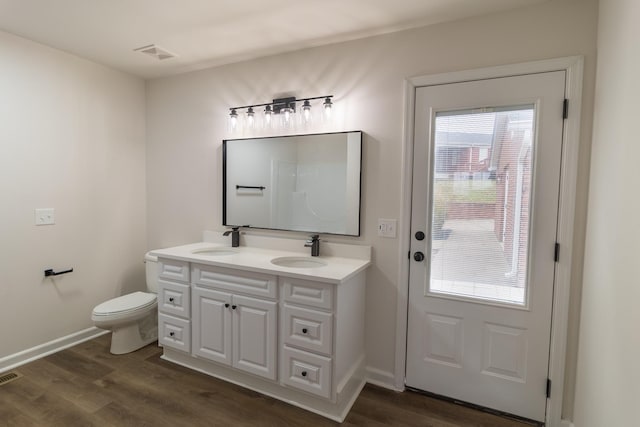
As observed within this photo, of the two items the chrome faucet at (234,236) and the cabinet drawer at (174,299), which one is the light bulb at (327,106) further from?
the cabinet drawer at (174,299)

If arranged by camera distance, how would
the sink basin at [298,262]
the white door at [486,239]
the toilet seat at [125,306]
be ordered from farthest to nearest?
the toilet seat at [125,306]
the sink basin at [298,262]
the white door at [486,239]

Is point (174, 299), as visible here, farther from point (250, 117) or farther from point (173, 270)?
point (250, 117)

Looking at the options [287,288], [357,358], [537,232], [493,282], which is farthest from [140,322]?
[537,232]

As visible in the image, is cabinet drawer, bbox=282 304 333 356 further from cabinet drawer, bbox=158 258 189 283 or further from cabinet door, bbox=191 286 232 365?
cabinet drawer, bbox=158 258 189 283

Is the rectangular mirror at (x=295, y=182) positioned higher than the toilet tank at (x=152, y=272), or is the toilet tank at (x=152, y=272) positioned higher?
the rectangular mirror at (x=295, y=182)

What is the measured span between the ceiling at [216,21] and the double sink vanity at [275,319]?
1.52 meters

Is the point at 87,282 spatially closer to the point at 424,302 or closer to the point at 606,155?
the point at 424,302

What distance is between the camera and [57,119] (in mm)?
2611

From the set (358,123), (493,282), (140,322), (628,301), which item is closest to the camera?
(628,301)

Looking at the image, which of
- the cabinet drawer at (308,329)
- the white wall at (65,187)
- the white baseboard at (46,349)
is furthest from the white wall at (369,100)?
the white baseboard at (46,349)

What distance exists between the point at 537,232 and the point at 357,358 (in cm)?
139

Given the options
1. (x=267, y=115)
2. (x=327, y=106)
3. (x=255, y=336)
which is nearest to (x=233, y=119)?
(x=267, y=115)

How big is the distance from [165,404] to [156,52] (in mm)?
2609

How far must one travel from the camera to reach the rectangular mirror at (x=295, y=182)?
2357 mm
